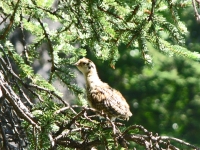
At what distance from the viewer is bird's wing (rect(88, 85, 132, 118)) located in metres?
4.46

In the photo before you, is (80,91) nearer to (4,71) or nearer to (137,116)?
(4,71)

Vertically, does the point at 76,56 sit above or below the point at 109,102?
above

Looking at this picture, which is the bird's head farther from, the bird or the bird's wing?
the bird's wing

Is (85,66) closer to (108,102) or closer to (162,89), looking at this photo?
(108,102)

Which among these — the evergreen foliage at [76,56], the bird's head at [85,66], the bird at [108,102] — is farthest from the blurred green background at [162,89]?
the evergreen foliage at [76,56]

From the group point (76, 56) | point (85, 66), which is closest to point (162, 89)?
point (85, 66)

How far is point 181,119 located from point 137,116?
99 centimetres

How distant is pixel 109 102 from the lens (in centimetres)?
450

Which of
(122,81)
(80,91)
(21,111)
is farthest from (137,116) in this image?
(21,111)

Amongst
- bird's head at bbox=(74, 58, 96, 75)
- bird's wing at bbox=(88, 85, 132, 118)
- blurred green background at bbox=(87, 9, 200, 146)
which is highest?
blurred green background at bbox=(87, 9, 200, 146)

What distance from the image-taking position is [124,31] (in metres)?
3.93

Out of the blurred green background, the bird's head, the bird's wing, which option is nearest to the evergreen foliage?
the bird's wing

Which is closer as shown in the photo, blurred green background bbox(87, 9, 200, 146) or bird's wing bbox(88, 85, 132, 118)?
bird's wing bbox(88, 85, 132, 118)

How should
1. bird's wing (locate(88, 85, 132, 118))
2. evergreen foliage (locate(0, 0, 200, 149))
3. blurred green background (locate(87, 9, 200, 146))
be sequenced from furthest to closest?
blurred green background (locate(87, 9, 200, 146)) → bird's wing (locate(88, 85, 132, 118)) → evergreen foliage (locate(0, 0, 200, 149))
